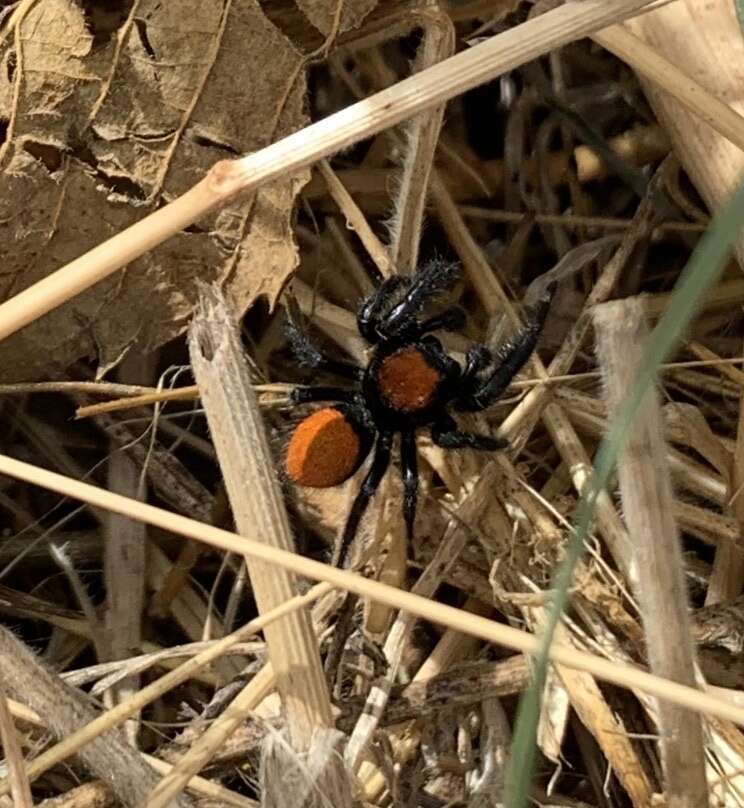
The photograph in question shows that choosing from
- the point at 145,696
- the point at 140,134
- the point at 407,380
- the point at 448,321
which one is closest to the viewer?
the point at 145,696

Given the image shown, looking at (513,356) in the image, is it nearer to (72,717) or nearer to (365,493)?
(365,493)

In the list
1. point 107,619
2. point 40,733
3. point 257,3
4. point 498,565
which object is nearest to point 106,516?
point 107,619

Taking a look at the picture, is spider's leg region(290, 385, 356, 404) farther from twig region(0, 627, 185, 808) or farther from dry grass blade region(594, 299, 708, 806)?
dry grass blade region(594, 299, 708, 806)

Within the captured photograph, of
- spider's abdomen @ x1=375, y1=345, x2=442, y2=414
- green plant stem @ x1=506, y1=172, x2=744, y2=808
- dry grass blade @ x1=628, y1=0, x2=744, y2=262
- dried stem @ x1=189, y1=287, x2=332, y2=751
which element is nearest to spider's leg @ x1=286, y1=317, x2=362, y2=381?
spider's abdomen @ x1=375, y1=345, x2=442, y2=414

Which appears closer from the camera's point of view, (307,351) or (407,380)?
(307,351)

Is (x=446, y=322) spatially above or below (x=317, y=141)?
A: below

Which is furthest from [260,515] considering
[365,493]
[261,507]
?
[365,493]
